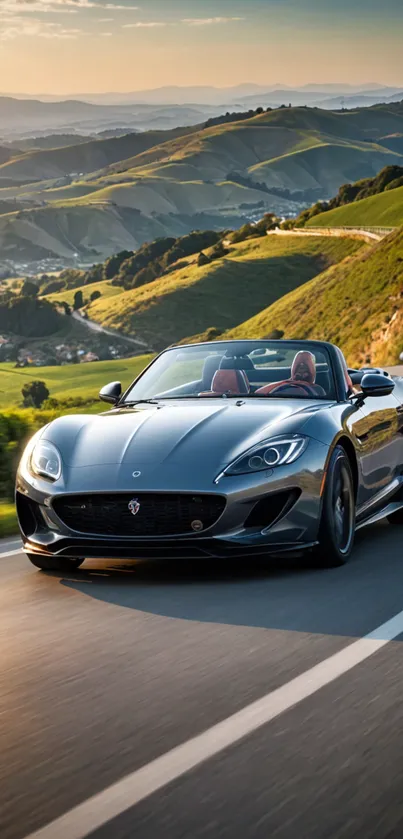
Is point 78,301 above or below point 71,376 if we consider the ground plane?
below

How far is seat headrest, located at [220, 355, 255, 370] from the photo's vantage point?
8.80 meters

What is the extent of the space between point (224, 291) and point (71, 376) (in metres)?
35.4

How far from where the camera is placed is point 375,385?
8344 mm

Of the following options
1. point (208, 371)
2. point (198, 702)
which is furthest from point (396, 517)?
point (198, 702)

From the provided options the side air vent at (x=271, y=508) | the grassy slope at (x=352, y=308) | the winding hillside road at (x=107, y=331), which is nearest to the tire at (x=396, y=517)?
the side air vent at (x=271, y=508)

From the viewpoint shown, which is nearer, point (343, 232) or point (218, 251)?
point (343, 232)

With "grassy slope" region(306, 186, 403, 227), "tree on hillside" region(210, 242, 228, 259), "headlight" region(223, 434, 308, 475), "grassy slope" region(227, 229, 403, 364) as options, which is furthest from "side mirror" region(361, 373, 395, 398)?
"tree on hillside" region(210, 242, 228, 259)

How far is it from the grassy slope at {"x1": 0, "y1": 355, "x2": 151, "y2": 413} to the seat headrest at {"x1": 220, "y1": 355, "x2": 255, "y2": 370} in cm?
9802

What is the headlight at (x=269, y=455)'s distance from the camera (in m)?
7.00

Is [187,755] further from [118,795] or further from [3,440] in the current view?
[3,440]

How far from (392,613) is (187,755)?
97.2 inches

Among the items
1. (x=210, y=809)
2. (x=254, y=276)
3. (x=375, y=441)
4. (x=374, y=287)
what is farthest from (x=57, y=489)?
(x=254, y=276)

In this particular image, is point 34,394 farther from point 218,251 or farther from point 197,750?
point 197,750

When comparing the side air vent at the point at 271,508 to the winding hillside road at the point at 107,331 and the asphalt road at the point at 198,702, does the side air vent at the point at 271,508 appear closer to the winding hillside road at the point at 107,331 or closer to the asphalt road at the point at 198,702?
the asphalt road at the point at 198,702
